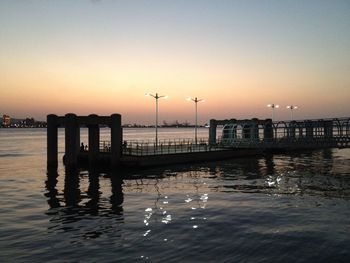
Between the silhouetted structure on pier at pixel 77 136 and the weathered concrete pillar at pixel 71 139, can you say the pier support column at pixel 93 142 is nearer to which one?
the silhouetted structure on pier at pixel 77 136

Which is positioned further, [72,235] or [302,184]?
[302,184]

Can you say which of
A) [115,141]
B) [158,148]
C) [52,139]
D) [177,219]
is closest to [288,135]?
[158,148]

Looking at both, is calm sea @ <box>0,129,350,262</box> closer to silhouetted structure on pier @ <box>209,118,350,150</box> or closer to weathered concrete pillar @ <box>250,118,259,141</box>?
silhouetted structure on pier @ <box>209,118,350,150</box>

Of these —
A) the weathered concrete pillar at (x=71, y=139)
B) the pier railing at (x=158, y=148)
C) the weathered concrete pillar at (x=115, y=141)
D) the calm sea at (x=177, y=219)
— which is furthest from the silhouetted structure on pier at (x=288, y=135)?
the weathered concrete pillar at (x=71, y=139)

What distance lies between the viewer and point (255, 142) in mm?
57906

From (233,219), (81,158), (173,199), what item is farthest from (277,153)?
(233,219)

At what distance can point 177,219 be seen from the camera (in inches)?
870

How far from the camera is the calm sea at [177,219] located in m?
16.3

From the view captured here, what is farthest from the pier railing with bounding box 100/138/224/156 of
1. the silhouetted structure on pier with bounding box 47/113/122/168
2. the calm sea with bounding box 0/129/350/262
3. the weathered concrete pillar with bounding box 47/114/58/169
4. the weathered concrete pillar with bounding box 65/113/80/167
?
the calm sea with bounding box 0/129/350/262

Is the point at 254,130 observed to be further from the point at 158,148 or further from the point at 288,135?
the point at 158,148

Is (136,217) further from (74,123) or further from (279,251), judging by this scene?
(74,123)

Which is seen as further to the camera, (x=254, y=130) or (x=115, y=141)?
(x=254, y=130)

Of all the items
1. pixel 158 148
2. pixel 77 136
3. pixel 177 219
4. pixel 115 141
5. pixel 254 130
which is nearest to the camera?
pixel 177 219

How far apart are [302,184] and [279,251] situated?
20723mm
